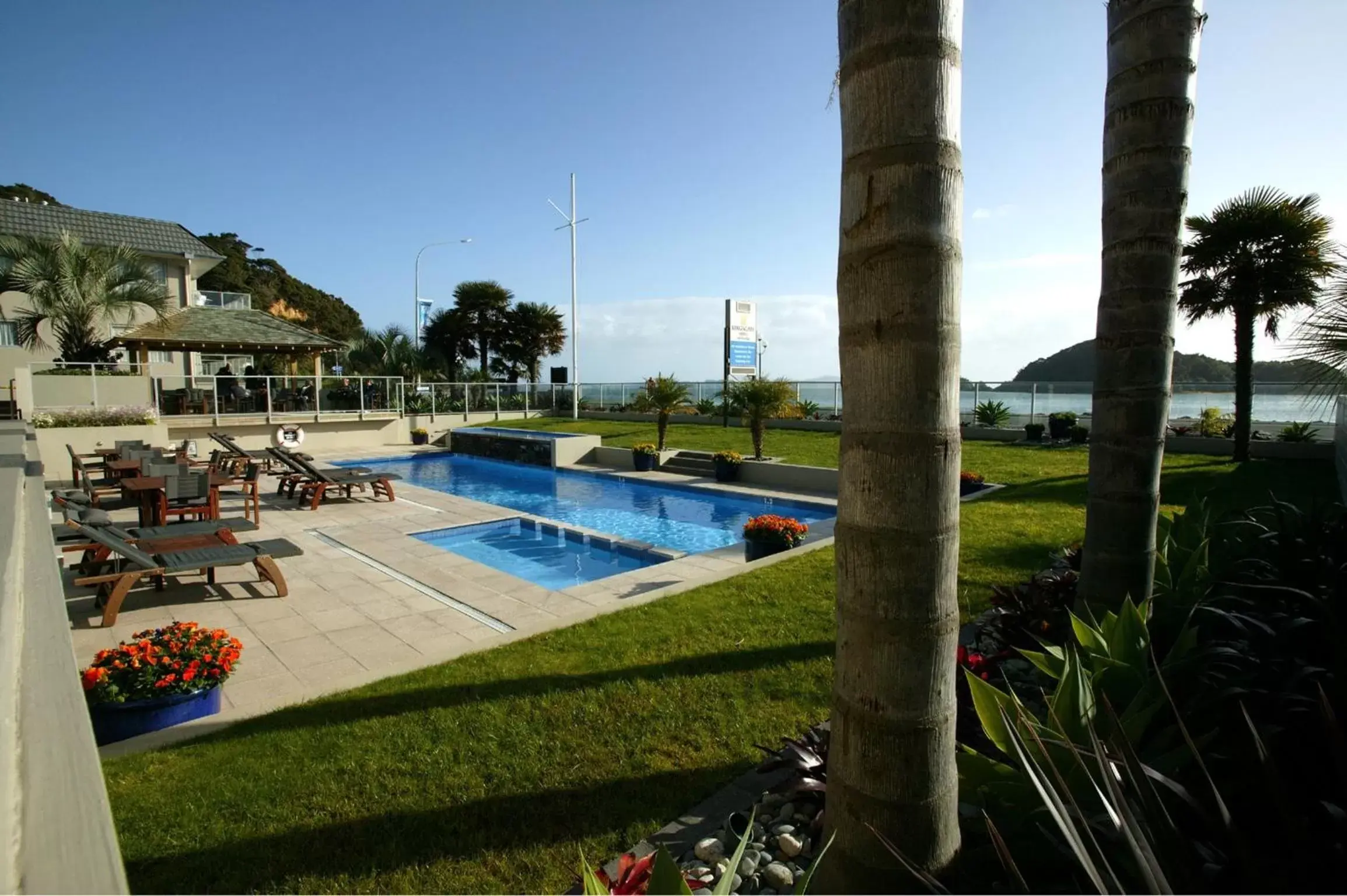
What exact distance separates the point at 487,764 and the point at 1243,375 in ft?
58.1

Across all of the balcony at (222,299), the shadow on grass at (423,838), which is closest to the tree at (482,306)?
the balcony at (222,299)

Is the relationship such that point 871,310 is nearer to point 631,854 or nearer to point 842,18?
point 842,18

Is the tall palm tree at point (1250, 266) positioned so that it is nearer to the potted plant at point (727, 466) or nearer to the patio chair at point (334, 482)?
the potted plant at point (727, 466)

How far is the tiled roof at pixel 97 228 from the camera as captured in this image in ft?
95.6

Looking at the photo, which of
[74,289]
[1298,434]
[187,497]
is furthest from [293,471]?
[1298,434]

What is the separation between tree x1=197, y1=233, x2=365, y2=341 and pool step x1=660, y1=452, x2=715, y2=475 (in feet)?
166

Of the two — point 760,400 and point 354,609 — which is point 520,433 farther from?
point 354,609

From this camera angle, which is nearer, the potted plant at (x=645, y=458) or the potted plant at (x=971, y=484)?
the potted plant at (x=971, y=484)

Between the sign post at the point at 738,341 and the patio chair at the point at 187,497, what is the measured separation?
16580mm

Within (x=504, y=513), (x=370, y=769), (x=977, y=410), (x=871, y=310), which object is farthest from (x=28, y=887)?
(x=977, y=410)

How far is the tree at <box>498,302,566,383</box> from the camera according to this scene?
49.1 metres

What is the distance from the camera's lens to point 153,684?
13.6ft

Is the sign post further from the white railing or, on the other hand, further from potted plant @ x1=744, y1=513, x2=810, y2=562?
the white railing

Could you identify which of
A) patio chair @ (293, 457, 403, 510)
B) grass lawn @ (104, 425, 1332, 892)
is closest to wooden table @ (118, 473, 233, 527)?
patio chair @ (293, 457, 403, 510)
